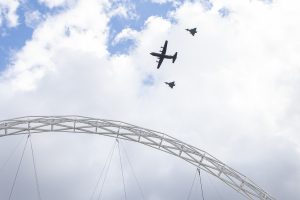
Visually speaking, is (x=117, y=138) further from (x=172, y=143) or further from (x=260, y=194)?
(x=260, y=194)

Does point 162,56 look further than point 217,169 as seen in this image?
Yes

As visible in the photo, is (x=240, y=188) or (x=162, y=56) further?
(x=162, y=56)

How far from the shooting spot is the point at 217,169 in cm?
4750

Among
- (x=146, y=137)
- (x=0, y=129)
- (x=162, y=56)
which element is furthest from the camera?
(x=162, y=56)

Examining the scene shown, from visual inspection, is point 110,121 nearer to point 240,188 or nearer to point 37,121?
point 37,121

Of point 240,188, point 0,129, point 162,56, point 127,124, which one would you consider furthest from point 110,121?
point 162,56

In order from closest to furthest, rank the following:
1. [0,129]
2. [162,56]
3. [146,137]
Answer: [0,129] < [146,137] < [162,56]

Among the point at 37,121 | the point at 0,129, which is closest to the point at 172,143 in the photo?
the point at 37,121

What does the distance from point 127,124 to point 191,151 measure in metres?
6.46

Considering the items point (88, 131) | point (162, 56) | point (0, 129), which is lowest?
point (0, 129)

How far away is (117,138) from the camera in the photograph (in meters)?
46.8

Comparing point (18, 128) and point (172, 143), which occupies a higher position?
point (172, 143)

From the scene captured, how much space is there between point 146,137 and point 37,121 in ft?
32.4

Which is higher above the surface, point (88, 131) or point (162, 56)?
point (162, 56)
